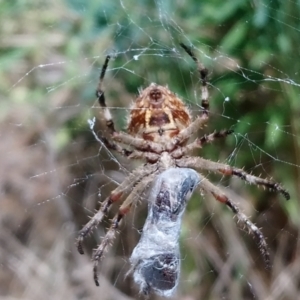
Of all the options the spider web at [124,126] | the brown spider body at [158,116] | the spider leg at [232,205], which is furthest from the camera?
the spider web at [124,126]

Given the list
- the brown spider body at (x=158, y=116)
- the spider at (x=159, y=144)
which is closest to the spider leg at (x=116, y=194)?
the spider at (x=159, y=144)

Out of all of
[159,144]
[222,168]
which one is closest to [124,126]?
[159,144]

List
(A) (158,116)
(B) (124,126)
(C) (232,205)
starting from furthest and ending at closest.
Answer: (B) (124,126) → (C) (232,205) → (A) (158,116)

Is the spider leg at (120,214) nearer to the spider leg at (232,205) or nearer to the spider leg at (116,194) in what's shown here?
the spider leg at (116,194)

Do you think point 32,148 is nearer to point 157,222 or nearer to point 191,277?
point 191,277

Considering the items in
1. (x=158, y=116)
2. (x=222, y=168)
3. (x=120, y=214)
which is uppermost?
(x=158, y=116)

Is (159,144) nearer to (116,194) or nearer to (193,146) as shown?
(193,146)

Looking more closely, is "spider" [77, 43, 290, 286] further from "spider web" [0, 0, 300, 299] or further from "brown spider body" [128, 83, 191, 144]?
"spider web" [0, 0, 300, 299]

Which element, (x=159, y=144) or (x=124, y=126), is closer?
(x=159, y=144)
